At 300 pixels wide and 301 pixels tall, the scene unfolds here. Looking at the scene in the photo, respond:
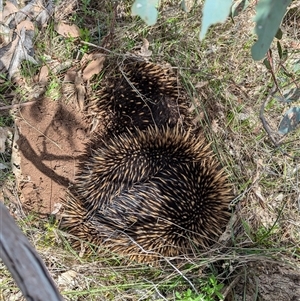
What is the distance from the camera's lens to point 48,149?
111 inches

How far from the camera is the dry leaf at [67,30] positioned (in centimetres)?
292

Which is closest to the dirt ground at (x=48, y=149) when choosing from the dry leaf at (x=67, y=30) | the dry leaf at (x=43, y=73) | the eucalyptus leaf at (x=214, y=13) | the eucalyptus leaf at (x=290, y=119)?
the dry leaf at (x=43, y=73)

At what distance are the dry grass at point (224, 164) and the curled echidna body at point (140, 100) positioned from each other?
0.11 meters

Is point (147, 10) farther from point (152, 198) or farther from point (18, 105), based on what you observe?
point (18, 105)

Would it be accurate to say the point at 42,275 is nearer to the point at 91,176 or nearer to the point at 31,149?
the point at 91,176

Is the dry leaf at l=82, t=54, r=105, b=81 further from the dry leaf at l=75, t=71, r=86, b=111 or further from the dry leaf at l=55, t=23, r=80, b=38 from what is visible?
the dry leaf at l=55, t=23, r=80, b=38

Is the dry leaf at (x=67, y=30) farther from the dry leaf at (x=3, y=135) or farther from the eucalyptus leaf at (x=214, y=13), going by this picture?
the eucalyptus leaf at (x=214, y=13)

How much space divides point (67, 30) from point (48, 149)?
2.66 ft

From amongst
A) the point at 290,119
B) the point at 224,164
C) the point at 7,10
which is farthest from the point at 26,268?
the point at 7,10

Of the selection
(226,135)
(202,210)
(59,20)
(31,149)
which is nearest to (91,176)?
(31,149)

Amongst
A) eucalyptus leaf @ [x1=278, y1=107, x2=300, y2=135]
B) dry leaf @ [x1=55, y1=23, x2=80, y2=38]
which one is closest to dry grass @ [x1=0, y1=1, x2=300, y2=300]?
dry leaf @ [x1=55, y1=23, x2=80, y2=38]

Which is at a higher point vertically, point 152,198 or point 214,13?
point 214,13

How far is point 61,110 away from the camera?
2904 millimetres

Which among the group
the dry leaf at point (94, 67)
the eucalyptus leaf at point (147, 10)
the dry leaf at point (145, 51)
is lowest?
the dry leaf at point (94, 67)
